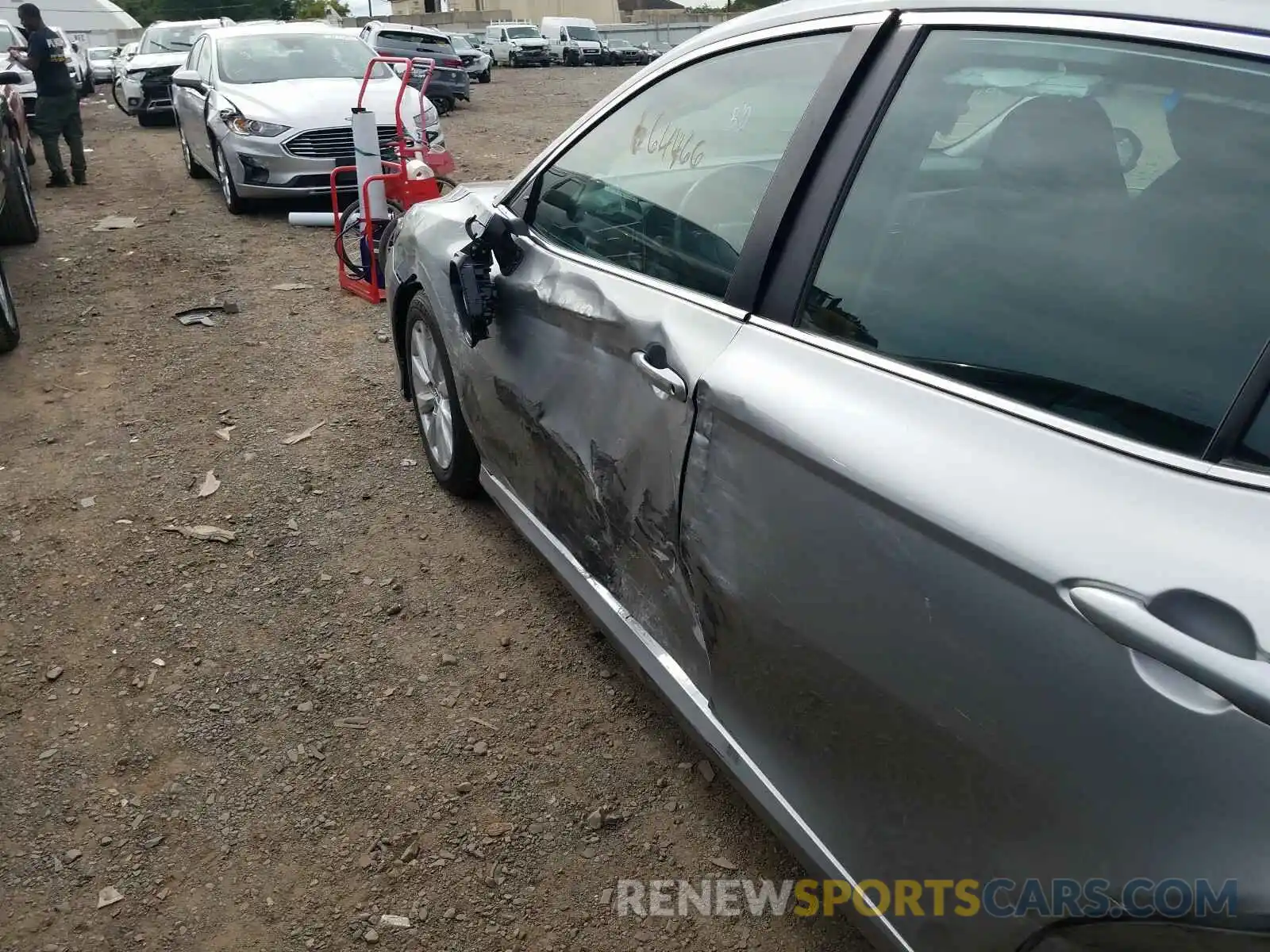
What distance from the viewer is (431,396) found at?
3.95m

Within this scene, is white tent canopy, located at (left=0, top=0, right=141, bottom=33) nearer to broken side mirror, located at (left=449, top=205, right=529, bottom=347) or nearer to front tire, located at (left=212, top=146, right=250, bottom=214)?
front tire, located at (left=212, top=146, right=250, bottom=214)

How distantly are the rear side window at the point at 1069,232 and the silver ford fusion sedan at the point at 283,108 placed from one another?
684cm

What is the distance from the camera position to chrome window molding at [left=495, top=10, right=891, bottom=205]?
1927 millimetres

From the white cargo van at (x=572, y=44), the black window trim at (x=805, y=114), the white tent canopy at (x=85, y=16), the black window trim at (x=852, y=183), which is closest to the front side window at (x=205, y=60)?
the black window trim at (x=805, y=114)

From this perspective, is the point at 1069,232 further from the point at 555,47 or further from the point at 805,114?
the point at 555,47

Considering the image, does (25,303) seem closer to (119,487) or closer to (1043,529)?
(119,487)

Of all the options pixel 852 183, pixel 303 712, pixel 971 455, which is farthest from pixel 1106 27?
pixel 303 712

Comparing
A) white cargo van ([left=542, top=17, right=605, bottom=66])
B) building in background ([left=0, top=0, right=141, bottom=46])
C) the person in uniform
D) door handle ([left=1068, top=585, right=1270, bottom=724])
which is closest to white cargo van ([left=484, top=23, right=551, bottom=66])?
white cargo van ([left=542, top=17, right=605, bottom=66])

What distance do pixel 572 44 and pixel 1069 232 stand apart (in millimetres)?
40575

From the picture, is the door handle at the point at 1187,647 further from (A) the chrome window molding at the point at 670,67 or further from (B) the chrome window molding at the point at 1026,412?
(A) the chrome window molding at the point at 670,67

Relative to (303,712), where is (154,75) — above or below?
above

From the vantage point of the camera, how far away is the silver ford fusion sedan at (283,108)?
28.6 ft

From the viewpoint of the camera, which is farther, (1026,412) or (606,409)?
(606,409)

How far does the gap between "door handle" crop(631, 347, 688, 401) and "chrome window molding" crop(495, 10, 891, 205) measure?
2.43ft
